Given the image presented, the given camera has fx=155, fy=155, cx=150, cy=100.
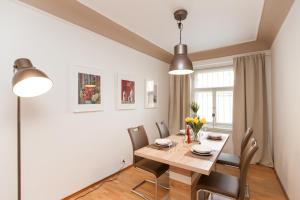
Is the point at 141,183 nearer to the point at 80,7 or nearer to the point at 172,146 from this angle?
the point at 172,146

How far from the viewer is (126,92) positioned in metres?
3.04

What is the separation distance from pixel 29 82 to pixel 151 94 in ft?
8.71

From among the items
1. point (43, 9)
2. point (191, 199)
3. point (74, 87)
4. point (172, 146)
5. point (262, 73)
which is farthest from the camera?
point (262, 73)

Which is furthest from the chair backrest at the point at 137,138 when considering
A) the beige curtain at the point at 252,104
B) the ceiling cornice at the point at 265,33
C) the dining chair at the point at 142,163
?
the ceiling cornice at the point at 265,33

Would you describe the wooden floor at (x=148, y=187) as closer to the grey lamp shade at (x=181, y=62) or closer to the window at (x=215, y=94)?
the window at (x=215, y=94)

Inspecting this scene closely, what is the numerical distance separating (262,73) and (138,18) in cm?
275

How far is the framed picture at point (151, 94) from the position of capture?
362 cm

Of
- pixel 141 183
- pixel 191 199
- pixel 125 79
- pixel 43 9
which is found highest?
pixel 43 9

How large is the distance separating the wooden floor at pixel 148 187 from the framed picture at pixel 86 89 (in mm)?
1211

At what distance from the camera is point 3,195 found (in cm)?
159

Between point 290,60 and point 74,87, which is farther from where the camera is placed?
point 74,87

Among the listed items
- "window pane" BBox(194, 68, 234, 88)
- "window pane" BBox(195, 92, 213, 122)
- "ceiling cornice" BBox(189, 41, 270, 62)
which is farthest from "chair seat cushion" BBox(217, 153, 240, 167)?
"ceiling cornice" BBox(189, 41, 270, 62)

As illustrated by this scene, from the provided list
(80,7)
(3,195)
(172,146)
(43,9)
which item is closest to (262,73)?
(172,146)

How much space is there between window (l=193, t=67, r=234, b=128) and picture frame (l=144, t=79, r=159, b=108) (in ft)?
3.67
